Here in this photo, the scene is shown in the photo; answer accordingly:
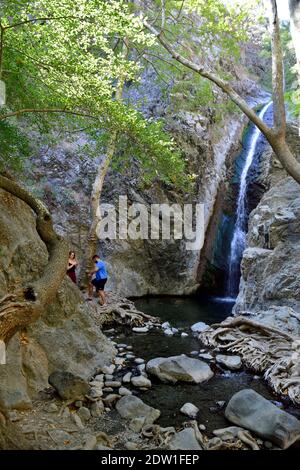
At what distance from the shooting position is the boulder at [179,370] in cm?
629

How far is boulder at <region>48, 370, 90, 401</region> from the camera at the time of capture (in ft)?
16.2

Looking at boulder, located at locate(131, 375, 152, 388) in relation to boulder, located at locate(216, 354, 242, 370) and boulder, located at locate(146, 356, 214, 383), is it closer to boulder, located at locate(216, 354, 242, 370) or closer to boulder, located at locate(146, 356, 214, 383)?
boulder, located at locate(146, 356, 214, 383)

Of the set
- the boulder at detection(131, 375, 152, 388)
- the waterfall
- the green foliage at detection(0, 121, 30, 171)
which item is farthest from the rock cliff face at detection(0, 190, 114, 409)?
the waterfall

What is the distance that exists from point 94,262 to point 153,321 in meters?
2.65

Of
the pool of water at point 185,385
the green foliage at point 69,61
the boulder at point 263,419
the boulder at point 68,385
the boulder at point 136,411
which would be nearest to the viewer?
the boulder at point 263,419

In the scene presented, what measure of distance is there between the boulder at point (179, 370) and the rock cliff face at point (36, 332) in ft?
3.42

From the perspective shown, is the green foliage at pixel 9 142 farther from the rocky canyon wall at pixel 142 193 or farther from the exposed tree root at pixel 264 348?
the exposed tree root at pixel 264 348

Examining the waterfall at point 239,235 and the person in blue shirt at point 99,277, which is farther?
the waterfall at point 239,235

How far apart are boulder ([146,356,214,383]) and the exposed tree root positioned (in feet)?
3.92

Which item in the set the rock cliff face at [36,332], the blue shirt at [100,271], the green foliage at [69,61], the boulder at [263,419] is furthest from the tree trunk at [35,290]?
the blue shirt at [100,271]

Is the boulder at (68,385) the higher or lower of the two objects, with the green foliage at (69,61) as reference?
lower

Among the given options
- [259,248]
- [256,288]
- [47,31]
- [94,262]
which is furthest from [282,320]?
[47,31]

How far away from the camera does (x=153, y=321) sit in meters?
10.4
